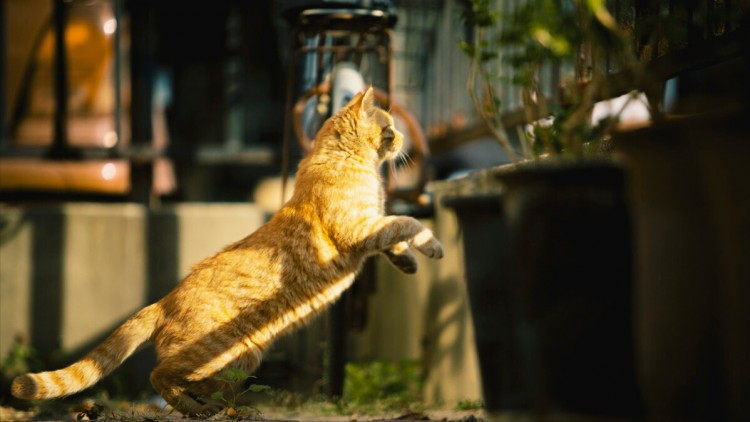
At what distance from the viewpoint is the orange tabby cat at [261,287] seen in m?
3.61

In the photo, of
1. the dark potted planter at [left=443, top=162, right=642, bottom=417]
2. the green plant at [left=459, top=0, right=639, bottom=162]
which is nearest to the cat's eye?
the green plant at [left=459, top=0, right=639, bottom=162]

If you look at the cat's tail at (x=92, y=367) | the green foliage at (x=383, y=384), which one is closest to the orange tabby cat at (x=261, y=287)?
the cat's tail at (x=92, y=367)

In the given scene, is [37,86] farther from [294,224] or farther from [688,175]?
[688,175]

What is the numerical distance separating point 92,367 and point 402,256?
141 centimetres

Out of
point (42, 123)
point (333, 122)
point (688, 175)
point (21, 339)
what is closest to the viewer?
point (688, 175)

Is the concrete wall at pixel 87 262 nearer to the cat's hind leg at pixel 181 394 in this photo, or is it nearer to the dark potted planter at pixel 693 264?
the cat's hind leg at pixel 181 394

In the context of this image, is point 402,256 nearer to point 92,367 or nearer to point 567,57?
point 567,57

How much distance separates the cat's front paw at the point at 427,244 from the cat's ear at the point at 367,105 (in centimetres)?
75

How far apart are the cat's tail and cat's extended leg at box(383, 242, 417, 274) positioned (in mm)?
1059

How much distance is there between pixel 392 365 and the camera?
5449 millimetres

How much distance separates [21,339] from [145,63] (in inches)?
80.2

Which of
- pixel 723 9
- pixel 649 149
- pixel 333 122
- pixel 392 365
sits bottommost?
pixel 392 365

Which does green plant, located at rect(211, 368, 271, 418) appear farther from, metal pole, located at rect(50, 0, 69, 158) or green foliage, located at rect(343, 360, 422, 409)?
metal pole, located at rect(50, 0, 69, 158)

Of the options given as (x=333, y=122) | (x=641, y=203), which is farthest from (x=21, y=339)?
(x=641, y=203)
